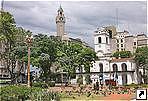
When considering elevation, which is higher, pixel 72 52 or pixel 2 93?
pixel 72 52

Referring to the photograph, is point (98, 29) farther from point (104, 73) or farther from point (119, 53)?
point (119, 53)

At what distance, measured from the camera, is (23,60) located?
3969 centimetres

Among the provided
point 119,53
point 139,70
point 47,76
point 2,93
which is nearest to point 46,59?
point 47,76

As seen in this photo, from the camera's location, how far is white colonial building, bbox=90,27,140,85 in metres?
64.3

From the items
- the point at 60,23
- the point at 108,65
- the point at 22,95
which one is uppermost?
the point at 60,23

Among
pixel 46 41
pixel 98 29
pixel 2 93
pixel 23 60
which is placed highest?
pixel 98 29

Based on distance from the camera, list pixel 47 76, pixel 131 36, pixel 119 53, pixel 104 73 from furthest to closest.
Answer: pixel 131 36
pixel 119 53
pixel 104 73
pixel 47 76

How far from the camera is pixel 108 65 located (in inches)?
2621

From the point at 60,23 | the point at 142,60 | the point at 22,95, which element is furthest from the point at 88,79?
the point at 22,95

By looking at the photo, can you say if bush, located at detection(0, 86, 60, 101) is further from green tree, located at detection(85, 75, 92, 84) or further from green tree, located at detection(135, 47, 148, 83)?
green tree, located at detection(85, 75, 92, 84)

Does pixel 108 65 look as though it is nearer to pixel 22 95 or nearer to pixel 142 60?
pixel 142 60

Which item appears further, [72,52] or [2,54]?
[72,52]

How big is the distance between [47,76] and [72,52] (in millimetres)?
8466

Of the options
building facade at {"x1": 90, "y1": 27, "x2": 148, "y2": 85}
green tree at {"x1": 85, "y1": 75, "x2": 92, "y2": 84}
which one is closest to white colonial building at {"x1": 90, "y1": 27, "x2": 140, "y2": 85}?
building facade at {"x1": 90, "y1": 27, "x2": 148, "y2": 85}
